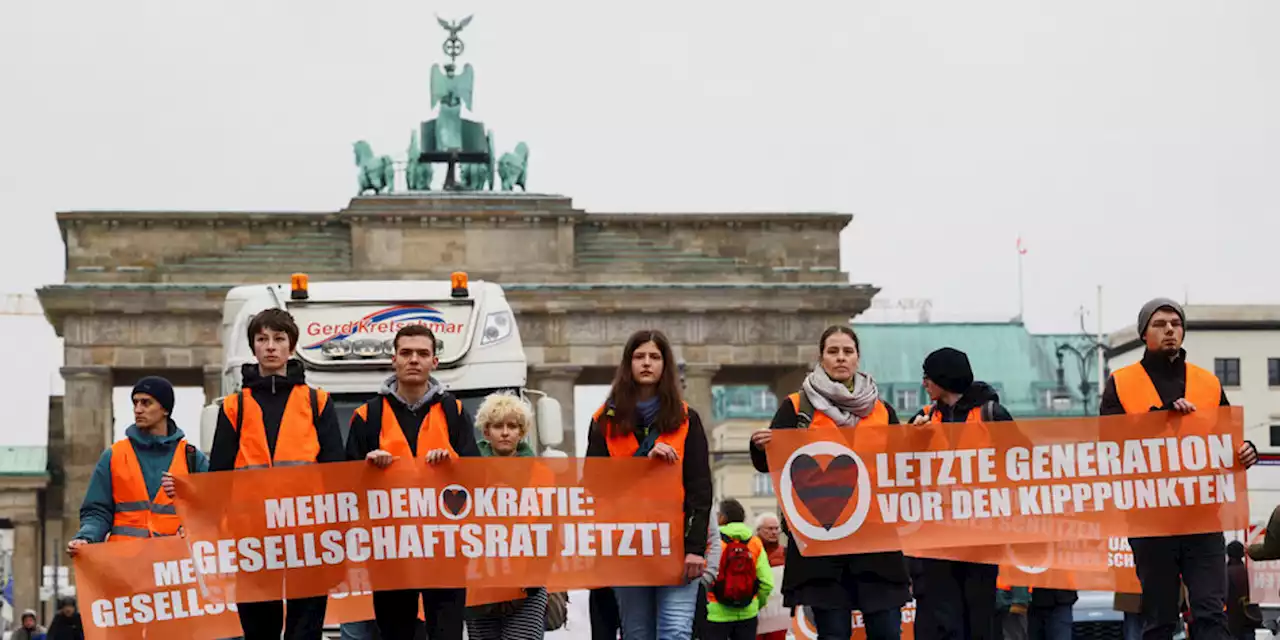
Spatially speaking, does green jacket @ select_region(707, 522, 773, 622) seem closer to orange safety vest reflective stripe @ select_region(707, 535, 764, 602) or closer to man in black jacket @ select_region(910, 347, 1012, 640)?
orange safety vest reflective stripe @ select_region(707, 535, 764, 602)

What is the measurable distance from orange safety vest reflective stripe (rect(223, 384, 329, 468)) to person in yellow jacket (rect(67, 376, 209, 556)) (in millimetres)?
691

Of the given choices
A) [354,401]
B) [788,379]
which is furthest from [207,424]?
[788,379]

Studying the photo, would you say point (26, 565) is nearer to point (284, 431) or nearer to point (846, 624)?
point (284, 431)

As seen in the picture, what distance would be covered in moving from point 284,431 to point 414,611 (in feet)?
4.14

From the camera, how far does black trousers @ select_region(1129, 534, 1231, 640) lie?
12.3 metres

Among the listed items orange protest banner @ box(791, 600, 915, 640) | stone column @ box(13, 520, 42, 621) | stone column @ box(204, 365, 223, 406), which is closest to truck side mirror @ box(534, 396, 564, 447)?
orange protest banner @ box(791, 600, 915, 640)

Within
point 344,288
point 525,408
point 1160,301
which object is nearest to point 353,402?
point 344,288

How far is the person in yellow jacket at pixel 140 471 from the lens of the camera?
12.8 metres

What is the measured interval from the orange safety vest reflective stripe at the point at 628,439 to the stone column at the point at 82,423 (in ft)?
175

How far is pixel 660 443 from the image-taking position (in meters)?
12.3

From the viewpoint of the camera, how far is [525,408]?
13328mm

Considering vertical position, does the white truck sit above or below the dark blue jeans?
above

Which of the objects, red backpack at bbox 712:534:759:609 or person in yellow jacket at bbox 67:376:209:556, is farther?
red backpack at bbox 712:534:759:609

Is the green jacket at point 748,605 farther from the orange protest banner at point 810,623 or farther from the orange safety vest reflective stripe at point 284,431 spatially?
the orange safety vest reflective stripe at point 284,431
